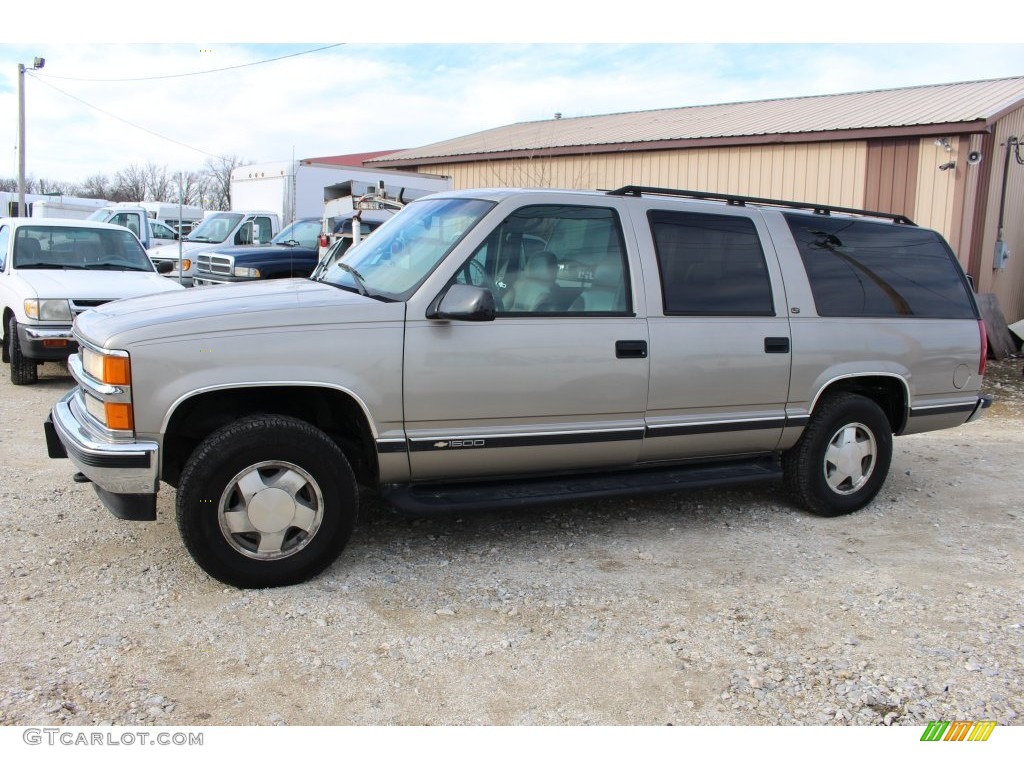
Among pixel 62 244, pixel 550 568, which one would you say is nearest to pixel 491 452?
pixel 550 568

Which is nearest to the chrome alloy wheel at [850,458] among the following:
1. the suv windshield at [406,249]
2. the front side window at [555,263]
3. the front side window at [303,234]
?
the front side window at [555,263]

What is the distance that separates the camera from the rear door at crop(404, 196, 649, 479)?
4023mm

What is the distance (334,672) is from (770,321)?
10.0ft

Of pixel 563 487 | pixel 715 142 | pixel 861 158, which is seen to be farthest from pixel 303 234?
pixel 563 487

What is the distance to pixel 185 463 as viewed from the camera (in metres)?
4.01

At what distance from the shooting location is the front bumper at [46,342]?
8328 millimetres

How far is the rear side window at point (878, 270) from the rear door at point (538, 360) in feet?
4.42

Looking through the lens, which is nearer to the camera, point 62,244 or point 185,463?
point 185,463

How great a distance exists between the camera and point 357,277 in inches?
176

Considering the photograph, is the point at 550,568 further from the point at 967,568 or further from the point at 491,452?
the point at 967,568

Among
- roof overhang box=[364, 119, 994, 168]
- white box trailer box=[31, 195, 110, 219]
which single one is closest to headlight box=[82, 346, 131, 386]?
roof overhang box=[364, 119, 994, 168]

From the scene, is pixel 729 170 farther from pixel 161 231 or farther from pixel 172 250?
pixel 161 231

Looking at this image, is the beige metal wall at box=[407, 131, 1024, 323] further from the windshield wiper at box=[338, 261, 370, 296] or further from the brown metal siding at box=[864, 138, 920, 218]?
the windshield wiper at box=[338, 261, 370, 296]

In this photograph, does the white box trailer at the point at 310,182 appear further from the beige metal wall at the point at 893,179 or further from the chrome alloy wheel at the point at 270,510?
the chrome alloy wheel at the point at 270,510
